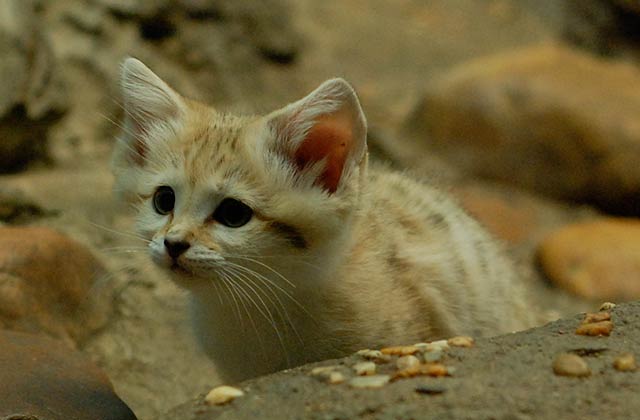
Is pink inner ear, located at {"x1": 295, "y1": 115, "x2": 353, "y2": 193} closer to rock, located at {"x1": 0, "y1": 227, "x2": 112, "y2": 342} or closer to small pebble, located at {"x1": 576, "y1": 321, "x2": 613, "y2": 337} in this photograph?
small pebble, located at {"x1": 576, "y1": 321, "x2": 613, "y2": 337}

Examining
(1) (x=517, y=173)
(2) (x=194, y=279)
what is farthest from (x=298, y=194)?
(1) (x=517, y=173)

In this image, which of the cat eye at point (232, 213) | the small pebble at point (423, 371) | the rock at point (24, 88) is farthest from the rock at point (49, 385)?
the rock at point (24, 88)

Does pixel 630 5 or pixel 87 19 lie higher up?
pixel 630 5

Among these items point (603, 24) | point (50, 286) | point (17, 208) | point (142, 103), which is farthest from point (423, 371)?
point (603, 24)

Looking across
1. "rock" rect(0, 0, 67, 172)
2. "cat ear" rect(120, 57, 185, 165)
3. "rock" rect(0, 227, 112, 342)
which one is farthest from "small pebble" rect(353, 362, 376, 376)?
"rock" rect(0, 0, 67, 172)

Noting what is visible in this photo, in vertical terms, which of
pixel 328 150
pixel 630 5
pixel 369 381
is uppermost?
pixel 630 5

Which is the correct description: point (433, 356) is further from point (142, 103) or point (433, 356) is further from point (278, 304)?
point (142, 103)
